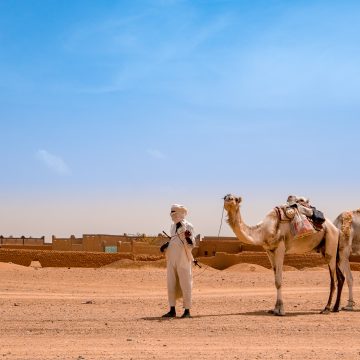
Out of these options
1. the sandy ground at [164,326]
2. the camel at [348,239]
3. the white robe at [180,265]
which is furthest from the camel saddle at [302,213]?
the white robe at [180,265]

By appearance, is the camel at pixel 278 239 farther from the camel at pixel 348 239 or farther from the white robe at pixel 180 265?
the white robe at pixel 180 265

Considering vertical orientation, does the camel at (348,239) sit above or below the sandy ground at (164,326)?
above

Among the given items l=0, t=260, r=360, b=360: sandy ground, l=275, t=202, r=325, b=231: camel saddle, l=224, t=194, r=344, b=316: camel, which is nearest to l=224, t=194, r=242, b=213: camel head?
l=224, t=194, r=344, b=316: camel

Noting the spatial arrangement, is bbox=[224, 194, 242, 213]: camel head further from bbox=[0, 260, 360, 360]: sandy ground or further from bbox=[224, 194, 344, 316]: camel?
bbox=[0, 260, 360, 360]: sandy ground

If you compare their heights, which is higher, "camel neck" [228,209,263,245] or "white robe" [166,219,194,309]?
"camel neck" [228,209,263,245]

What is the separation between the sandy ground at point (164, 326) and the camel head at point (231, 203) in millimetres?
1971

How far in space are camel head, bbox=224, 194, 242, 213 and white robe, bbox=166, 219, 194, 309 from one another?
30.2 inches

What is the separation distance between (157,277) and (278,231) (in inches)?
519

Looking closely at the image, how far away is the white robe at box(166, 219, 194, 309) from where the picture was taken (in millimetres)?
13133

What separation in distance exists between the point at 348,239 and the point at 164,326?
5502 mm

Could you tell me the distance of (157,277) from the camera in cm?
2675

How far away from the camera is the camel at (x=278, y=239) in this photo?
13.5m

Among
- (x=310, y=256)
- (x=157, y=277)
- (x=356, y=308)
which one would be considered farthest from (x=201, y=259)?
(x=356, y=308)

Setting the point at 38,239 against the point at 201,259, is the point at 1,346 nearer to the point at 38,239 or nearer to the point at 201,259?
the point at 201,259
